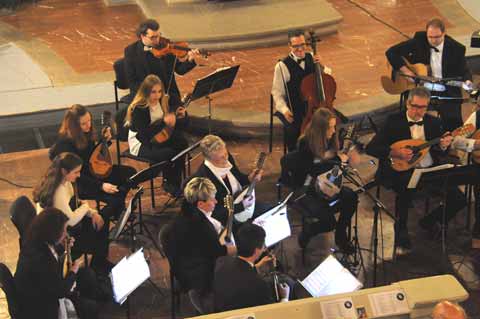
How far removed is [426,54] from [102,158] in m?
3.28

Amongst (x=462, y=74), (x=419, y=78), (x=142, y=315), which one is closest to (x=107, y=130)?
(x=142, y=315)

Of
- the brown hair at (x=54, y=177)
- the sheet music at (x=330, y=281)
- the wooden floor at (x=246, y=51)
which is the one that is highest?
the brown hair at (x=54, y=177)

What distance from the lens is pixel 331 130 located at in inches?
261

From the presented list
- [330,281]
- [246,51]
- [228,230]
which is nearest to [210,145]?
[228,230]

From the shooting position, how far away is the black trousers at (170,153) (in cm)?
725

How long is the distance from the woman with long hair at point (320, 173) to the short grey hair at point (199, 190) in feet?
3.47

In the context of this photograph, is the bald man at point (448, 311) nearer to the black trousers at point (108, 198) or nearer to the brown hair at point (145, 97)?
the black trousers at point (108, 198)

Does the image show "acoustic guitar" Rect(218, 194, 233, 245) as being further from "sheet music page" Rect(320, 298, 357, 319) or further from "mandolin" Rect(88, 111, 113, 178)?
"mandolin" Rect(88, 111, 113, 178)

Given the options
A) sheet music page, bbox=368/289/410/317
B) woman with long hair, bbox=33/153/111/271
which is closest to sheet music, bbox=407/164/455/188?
sheet music page, bbox=368/289/410/317

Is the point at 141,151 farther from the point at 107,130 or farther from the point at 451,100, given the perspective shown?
the point at 451,100

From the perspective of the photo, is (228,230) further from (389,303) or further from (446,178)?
(446,178)

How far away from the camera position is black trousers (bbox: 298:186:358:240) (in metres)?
6.66

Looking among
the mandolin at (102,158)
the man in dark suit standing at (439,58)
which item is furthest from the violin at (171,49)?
the man in dark suit standing at (439,58)

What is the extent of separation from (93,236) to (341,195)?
1.96 m
